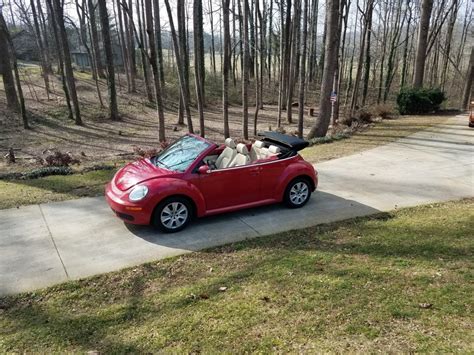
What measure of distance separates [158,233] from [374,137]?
413 inches

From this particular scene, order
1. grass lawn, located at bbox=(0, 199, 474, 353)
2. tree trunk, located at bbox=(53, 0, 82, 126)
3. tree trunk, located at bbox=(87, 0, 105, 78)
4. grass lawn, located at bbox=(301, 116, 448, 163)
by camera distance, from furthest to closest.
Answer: tree trunk, located at bbox=(87, 0, 105, 78) → tree trunk, located at bbox=(53, 0, 82, 126) → grass lawn, located at bbox=(301, 116, 448, 163) → grass lawn, located at bbox=(0, 199, 474, 353)

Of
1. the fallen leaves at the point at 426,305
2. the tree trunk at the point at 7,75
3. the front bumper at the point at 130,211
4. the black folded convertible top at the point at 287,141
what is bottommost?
the fallen leaves at the point at 426,305

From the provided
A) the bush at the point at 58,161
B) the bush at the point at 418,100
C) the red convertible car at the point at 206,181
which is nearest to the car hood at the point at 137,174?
the red convertible car at the point at 206,181

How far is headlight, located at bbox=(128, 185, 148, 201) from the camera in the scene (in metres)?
5.80

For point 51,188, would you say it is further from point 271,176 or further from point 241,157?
point 271,176

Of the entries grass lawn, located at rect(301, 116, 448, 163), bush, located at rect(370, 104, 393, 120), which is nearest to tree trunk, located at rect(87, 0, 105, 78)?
bush, located at rect(370, 104, 393, 120)

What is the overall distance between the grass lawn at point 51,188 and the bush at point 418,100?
16125mm

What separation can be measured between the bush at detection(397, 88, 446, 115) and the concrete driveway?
1052 cm

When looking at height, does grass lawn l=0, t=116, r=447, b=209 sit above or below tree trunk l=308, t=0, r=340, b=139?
below

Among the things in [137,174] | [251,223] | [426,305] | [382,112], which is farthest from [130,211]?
[382,112]

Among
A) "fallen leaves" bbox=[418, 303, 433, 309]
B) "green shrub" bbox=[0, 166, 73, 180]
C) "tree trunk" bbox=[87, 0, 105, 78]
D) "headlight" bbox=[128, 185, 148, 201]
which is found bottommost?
"fallen leaves" bbox=[418, 303, 433, 309]

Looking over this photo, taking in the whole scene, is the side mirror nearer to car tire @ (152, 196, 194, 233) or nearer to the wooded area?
car tire @ (152, 196, 194, 233)

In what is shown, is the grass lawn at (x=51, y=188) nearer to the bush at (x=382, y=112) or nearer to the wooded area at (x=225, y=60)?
the wooded area at (x=225, y=60)

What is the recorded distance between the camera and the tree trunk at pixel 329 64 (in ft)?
45.3
